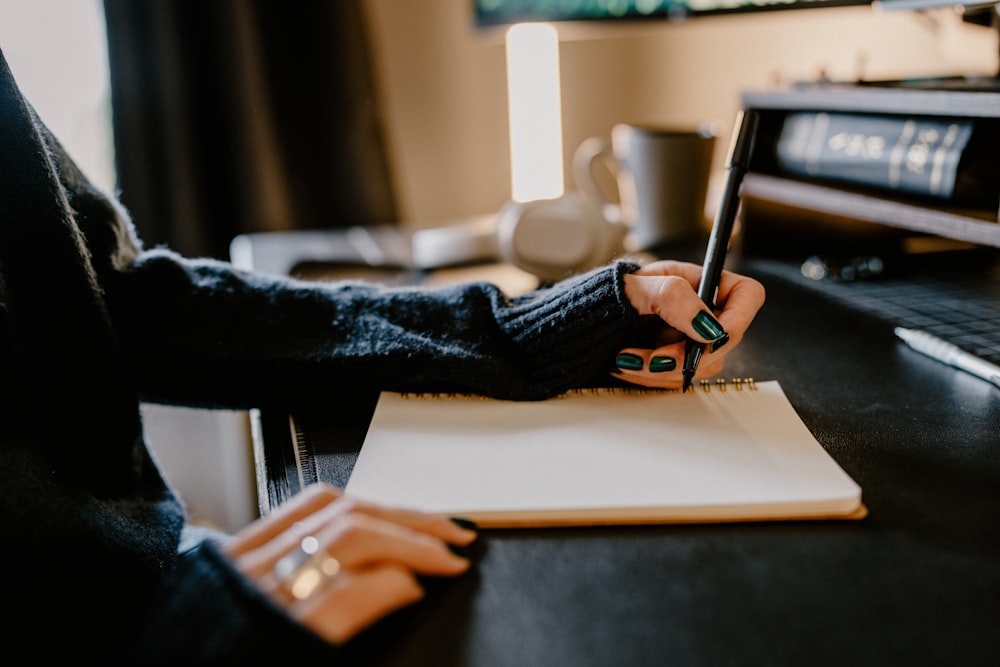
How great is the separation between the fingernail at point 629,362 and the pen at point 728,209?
4 cm

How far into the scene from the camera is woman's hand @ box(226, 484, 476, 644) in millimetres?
344

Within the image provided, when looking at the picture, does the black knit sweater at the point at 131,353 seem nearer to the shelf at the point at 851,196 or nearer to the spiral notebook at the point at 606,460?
the spiral notebook at the point at 606,460

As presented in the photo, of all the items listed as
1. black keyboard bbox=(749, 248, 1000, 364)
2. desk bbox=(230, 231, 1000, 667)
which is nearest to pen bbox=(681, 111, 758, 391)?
desk bbox=(230, 231, 1000, 667)

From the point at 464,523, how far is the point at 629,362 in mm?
200

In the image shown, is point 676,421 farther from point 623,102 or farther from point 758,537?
point 623,102

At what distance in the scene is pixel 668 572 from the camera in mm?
379

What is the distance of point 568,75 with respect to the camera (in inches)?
60.7

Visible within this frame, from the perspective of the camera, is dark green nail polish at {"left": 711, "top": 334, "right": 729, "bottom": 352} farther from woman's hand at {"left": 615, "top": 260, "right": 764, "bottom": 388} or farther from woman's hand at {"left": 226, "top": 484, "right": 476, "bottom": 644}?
woman's hand at {"left": 226, "top": 484, "right": 476, "bottom": 644}

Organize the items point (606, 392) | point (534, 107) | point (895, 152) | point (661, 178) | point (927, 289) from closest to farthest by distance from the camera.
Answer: point (606, 392) < point (895, 152) < point (927, 289) < point (661, 178) < point (534, 107)

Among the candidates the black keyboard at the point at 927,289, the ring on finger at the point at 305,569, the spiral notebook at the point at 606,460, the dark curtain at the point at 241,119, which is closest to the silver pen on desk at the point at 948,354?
the black keyboard at the point at 927,289

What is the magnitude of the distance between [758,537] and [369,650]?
0.65 ft

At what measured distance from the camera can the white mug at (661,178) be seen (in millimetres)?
1029

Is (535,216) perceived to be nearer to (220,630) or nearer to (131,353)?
(131,353)

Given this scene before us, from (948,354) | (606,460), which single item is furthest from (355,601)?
(948,354)
